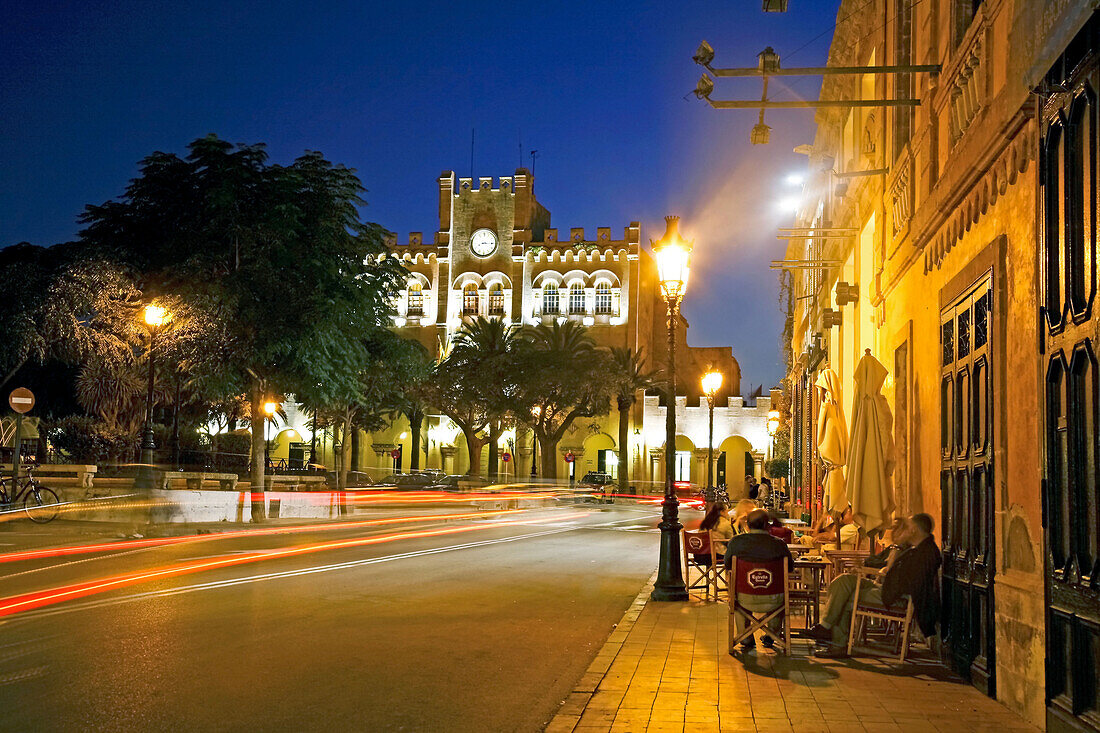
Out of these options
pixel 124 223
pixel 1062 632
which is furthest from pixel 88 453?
pixel 1062 632

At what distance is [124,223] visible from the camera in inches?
1131

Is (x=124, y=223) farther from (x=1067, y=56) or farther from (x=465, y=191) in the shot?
(x=465, y=191)

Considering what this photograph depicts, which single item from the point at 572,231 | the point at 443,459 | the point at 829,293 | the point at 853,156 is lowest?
the point at 443,459

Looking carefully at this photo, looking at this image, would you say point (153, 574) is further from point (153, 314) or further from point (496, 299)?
point (496, 299)

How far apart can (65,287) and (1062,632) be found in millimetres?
28486

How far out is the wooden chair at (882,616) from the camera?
28.0 ft

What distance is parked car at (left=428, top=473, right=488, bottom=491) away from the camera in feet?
171

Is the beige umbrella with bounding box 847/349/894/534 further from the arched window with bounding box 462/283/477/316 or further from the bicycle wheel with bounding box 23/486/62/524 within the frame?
the arched window with bounding box 462/283/477/316

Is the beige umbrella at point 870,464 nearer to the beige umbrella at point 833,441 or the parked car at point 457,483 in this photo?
the beige umbrella at point 833,441

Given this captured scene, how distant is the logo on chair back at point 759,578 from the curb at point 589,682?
138 centimetres

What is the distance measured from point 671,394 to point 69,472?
65.7 feet

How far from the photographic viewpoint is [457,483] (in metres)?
55.8

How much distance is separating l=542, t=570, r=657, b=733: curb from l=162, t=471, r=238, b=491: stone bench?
20175mm

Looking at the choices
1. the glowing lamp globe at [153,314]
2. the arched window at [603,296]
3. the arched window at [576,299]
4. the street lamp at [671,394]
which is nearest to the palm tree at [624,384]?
the arched window at [603,296]
